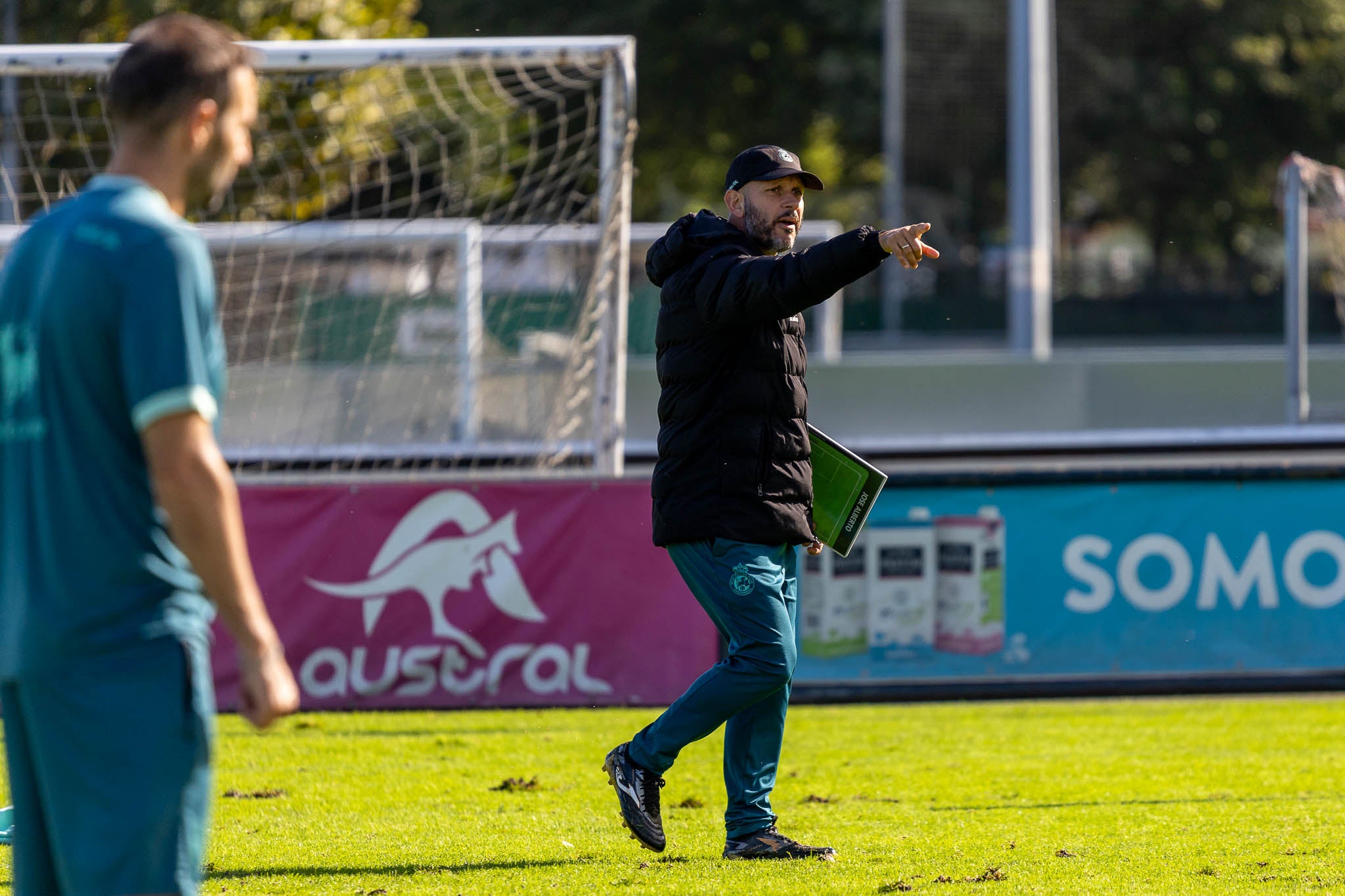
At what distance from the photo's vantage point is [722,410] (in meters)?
5.07

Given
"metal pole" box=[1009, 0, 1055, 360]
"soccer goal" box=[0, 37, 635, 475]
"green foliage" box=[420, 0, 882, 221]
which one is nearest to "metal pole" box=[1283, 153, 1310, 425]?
"metal pole" box=[1009, 0, 1055, 360]

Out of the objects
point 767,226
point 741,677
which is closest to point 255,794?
point 741,677

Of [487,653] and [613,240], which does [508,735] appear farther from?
[613,240]

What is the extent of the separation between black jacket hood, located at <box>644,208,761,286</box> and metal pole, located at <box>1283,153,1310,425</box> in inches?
315

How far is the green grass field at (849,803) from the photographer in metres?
5.04

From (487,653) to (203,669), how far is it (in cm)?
597

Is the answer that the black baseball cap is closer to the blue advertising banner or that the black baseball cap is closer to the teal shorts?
the teal shorts

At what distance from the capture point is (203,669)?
8.91 ft

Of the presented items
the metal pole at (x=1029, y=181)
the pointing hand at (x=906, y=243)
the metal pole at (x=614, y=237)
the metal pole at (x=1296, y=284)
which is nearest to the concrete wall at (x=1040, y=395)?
the metal pole at (x=1029, y=181)

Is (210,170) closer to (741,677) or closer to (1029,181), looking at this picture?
(741,677)

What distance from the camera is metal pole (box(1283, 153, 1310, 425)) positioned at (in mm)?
11945

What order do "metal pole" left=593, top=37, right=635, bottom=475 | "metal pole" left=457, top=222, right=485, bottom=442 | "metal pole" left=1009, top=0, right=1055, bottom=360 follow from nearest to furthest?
"metal pole" left=593, top=37, right=635, bottom=475, "metal pole" left=457, top=222, right=485, bottom=442, "metal pole" left=1009, top=0, right=1055, bottom=360

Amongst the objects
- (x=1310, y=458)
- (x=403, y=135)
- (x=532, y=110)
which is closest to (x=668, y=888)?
(x=1310, y=458)

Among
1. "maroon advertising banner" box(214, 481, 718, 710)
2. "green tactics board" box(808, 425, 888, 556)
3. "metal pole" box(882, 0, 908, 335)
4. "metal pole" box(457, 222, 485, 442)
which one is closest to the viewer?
"green tactics board" box(808, 425, 888, 556)
